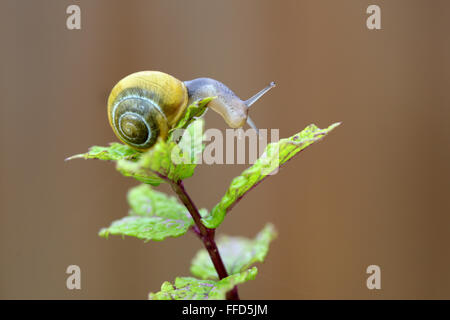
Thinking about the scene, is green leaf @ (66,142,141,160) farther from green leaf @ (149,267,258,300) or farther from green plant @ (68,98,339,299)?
green leaf @ (149,267,258,300)

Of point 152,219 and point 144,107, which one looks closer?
point 144,107

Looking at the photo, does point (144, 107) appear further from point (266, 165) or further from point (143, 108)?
point (266, 165)

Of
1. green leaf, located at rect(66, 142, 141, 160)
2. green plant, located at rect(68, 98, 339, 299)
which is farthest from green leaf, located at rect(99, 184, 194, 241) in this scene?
green leaf, located at rect(66, 142, 141, 160)

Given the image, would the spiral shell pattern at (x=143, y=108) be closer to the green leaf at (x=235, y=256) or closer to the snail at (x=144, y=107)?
the snail at (x=144, y=107)

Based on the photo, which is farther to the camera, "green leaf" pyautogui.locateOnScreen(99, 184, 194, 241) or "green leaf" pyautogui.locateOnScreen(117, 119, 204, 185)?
"green leaf" pyautogui.locateOnScreen(99, 184, 194, 241)

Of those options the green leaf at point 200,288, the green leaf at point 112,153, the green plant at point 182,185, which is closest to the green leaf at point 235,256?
the green plant at point 182,185

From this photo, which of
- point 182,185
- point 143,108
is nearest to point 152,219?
point 182,185
